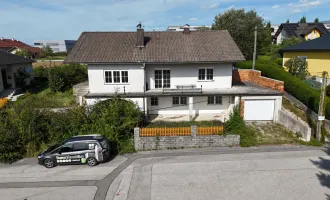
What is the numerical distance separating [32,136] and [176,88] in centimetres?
1177

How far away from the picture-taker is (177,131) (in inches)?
610

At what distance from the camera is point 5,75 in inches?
1142

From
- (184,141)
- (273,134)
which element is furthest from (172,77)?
(273,134)

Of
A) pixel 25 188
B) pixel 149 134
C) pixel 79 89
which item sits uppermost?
pixel 79 89

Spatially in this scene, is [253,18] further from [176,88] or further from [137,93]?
[137,93]

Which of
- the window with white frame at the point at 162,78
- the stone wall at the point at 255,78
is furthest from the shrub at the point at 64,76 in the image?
the stone wall at the point at 255,78

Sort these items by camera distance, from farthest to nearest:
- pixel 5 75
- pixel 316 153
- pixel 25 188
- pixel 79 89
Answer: pixel 5 75 → pixel 79 89 → pixel 316 153 → pixel 25 188

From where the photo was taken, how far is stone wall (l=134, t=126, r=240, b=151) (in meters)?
15.1

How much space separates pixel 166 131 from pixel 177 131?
72cm

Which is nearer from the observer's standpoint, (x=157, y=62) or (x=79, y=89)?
(x=157, y=62)

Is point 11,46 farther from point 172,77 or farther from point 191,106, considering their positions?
point 191,106

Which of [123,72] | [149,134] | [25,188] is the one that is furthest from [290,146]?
[25,188]

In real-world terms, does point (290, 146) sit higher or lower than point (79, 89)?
lower

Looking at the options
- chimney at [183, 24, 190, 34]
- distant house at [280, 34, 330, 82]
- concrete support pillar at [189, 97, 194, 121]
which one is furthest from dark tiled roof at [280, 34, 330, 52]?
concrete support pillar at [189, 97, 194, 121]
